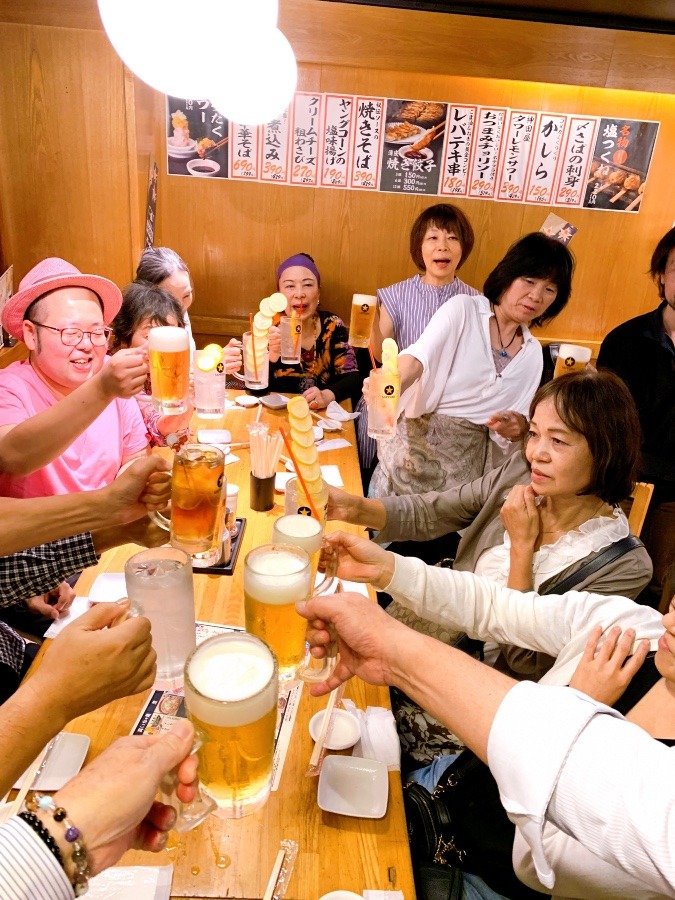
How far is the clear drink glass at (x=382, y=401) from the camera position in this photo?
2494 mm

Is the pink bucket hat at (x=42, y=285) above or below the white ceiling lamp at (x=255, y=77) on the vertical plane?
below

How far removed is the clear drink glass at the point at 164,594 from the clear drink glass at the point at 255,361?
82.4 inches

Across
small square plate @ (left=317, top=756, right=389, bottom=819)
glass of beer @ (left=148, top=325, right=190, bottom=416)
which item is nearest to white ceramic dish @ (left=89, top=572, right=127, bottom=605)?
glass of beer @ (left=148, top=325, right=190, bottom=416)

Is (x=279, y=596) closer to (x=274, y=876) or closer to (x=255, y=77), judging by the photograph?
A: (x=274, y=876)

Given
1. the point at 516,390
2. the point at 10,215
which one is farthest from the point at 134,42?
the point at 516,390

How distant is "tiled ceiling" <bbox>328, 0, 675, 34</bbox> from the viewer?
3.86m

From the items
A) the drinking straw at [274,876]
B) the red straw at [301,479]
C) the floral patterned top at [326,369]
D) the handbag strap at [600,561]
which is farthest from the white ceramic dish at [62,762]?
the floral patterned top at [326,369]

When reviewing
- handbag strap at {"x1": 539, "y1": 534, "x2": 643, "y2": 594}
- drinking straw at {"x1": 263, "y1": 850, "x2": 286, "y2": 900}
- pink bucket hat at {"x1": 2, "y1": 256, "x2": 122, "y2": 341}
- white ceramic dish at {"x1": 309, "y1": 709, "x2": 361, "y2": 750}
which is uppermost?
pink bucket hat at {"x1": 2, "y1": 256, "x2": 122, "y2": 341}

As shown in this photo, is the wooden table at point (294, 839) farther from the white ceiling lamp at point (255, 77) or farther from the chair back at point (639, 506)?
the white ceiling lamp at point (255, 77)

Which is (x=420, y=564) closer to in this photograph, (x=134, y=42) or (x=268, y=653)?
(x=268, y=653)

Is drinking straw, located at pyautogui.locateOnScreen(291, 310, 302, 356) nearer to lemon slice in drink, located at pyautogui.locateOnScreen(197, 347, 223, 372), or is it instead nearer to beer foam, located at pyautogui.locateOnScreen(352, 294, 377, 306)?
Answer: beer foam, located at pyautogui.locateOnScreen(352, 294, 377, 306)

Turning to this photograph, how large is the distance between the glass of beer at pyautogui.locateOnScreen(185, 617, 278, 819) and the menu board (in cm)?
415

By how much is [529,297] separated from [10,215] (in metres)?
3.00

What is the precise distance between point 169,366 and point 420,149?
3311 millimetres
